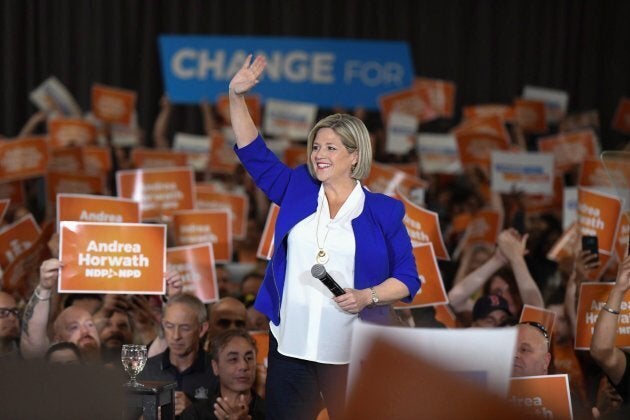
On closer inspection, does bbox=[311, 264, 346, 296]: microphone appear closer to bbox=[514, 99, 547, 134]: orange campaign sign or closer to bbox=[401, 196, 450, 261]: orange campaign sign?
bbox=[401, 196, 450, 261]: orange campaign sign

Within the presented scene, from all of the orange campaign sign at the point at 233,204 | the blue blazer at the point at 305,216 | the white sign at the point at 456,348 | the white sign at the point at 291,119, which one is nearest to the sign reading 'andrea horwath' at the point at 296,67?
the white sign at the point at 291,119

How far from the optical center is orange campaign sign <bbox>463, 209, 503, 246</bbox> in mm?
6410

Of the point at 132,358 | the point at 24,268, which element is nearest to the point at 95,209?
the point at 24,268

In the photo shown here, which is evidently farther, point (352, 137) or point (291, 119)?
point (291, 119)

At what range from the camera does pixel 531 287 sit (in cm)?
475

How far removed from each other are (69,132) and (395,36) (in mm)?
4511

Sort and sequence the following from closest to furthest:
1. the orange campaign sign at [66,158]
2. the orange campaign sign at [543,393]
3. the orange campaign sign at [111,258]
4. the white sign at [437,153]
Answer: the orange campaign sign at [543,393] < the orange campaign sign at [111,258] < the orange campaign sign at [66,158] < the white sign at [437,153]

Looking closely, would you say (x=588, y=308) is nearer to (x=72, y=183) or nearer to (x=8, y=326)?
(x=8, y=326)

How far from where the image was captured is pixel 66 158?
25.6ft

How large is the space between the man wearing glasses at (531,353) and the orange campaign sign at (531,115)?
588 cm

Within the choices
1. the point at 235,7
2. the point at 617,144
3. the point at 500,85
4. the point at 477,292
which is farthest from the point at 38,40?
the point at 477,292

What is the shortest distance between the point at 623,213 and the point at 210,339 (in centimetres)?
196

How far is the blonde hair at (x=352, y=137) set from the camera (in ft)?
10.3

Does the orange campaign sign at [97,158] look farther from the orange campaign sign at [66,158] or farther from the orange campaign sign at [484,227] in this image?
the orange campaign sign at [484,227]
